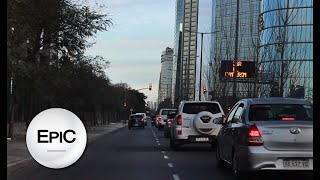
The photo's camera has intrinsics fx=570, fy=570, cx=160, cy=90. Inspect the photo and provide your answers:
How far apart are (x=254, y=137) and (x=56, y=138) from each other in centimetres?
574

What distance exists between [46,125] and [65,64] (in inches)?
876

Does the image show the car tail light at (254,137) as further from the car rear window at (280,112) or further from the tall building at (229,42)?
the tall building at (229,42)

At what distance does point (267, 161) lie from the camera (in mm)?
10742

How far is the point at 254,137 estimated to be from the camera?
10867 millimetres

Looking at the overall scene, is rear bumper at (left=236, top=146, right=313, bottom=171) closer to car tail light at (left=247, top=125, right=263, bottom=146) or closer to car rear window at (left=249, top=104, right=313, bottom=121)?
car tail light at (left=247, top=125, right=263, bottom=146)

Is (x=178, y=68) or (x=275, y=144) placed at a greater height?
(x=178, y=68)

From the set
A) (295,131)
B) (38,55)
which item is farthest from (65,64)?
(295,131)

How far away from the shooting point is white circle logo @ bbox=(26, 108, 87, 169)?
5.98 m

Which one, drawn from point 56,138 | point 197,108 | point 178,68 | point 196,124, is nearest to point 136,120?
point 178,68

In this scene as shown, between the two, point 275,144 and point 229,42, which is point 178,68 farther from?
point 275,144

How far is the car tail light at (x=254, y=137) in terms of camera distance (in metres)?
10.8

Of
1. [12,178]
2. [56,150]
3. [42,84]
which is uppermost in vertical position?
[42,84]

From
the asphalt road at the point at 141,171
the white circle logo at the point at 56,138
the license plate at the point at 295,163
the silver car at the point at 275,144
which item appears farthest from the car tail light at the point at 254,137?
the white circle logo at the point at 56,138
